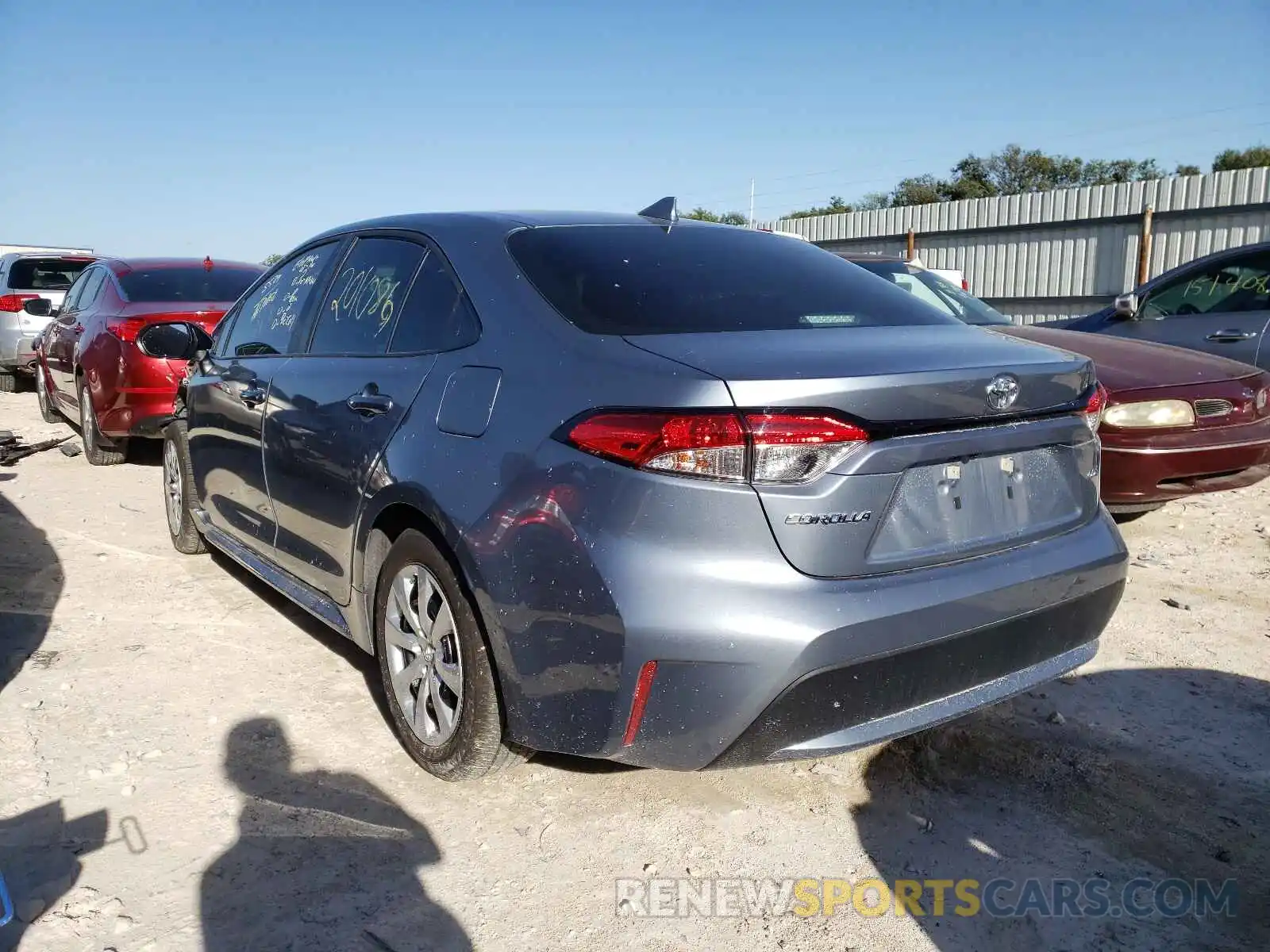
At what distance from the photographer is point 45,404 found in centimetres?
1041

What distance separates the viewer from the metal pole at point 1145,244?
605 inches

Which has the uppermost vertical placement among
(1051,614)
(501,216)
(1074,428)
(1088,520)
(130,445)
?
(501,216)

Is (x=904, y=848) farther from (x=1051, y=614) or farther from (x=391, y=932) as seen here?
(x=391, y=932)

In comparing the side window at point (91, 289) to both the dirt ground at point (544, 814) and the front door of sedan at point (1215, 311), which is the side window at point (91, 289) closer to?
the dirt ground at point (544, 814)

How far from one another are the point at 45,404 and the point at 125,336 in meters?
4.03

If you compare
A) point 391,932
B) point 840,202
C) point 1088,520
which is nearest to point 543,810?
point 391,932

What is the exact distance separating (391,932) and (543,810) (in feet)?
2.04

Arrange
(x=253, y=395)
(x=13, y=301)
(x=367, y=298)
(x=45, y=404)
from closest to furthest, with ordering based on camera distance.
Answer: (x=367, y=298)
(x=253, y=395)
(x=45, y=404)
(x=13, y=301)

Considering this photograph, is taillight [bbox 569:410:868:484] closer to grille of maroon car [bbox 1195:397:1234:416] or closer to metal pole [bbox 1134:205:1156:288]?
grille of maroon car [bbox 1195:397:1234:416]

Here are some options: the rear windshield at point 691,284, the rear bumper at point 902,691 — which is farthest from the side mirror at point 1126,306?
the rear bumper at point 902,691

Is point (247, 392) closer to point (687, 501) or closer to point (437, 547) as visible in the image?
point (437, 547)

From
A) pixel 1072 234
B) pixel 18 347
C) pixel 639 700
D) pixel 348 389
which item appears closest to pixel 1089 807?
pixel 639 700

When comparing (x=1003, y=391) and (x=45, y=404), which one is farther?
(x=45, y=404)

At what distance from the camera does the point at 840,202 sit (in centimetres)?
4422
